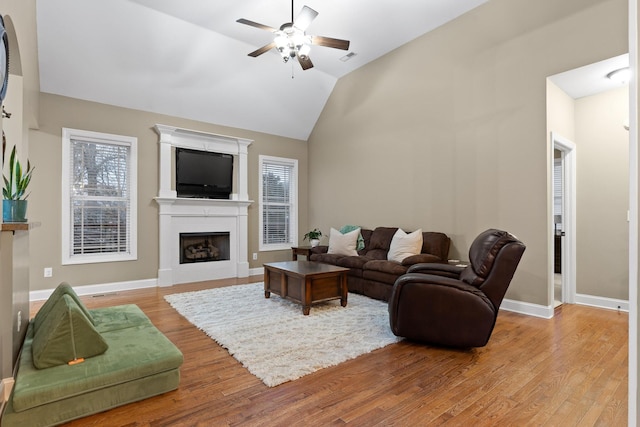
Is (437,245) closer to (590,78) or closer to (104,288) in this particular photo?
(590,78)

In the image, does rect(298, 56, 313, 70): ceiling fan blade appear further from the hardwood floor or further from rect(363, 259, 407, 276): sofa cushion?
the hardwood floor

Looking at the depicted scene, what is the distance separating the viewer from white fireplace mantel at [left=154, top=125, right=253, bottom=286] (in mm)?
5480

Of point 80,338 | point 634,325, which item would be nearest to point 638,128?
point 634,325

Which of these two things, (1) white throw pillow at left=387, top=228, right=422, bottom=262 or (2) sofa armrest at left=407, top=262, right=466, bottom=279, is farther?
(1) white throw pillow at left=387, top=228, right=422, bottom=262

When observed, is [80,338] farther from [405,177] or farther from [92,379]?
[405,177]

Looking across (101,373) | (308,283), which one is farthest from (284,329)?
(101,373)

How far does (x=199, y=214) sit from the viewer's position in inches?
231

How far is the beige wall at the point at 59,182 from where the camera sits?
15.0 feet

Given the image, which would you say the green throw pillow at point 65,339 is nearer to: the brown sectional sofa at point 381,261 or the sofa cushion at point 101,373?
the sofa cushion at point 101,373

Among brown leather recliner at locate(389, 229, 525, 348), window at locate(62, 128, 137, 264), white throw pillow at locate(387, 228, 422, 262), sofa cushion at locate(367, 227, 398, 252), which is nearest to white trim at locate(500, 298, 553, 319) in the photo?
white throw pillow at locate(387, 228, 422, 262)

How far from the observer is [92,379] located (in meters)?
1.89

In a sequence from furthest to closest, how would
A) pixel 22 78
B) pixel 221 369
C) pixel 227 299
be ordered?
pixel 227 299 < pixel 22 78 < pixel 221 369

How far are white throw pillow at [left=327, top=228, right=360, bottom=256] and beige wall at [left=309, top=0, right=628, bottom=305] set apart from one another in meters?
0.54

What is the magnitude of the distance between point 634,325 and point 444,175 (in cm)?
390
